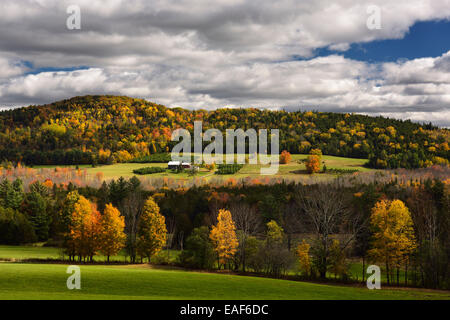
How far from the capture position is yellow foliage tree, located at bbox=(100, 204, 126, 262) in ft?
213

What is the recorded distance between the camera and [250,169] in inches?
6998

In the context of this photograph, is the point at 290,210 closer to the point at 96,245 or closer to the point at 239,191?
the point at 239,191

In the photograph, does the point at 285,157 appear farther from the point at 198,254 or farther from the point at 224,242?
the point at 198,254

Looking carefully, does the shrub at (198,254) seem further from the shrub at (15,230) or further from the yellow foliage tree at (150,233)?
the shrub at (15,230)

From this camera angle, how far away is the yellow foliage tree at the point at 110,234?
6506 centimetres

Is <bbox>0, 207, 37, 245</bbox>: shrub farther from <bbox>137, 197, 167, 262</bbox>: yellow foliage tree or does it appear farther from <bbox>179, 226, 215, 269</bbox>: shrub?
<bbox>179, 226, 215, 269</bbox>: shrub

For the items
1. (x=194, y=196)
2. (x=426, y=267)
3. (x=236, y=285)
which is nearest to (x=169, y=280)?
(x=236, y=285)

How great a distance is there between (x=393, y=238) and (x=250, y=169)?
4839 inches

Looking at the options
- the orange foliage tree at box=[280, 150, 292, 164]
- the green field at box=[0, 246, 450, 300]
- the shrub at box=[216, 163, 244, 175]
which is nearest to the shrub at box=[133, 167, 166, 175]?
the shrub at box=[216, 163, 244, 175]

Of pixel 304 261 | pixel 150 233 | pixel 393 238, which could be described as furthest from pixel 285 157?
pixel 304 261

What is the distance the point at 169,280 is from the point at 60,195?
8688cm
